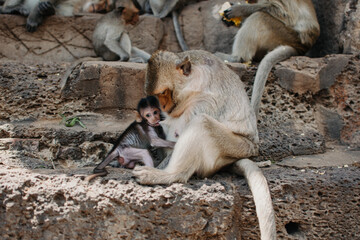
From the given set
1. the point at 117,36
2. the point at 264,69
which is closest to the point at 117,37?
the point at 117,36

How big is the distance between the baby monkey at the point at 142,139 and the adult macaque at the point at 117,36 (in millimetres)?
3268

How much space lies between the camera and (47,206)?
3.43 m

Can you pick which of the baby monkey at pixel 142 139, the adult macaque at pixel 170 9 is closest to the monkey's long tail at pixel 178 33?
the adult macaque at pixel 170 9

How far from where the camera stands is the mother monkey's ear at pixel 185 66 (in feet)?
13.3

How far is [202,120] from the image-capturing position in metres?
3.77

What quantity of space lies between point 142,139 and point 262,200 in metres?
1.39

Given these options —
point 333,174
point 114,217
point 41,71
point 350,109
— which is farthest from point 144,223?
point 350,109

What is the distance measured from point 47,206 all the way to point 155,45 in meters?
5.69

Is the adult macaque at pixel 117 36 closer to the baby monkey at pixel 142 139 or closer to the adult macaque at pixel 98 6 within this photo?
the adult macaque at pixel 98 6

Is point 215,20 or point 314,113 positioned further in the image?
point 215,20

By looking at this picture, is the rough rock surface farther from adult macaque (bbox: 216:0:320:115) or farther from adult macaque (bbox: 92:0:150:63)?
adult macaque (bbox: 92:0:150:63)

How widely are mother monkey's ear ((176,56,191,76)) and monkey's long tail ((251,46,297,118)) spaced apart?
4.92 feet

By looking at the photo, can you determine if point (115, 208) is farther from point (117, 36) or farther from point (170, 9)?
point (170, 9)

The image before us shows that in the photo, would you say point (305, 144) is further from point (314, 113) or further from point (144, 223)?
point (144, 223)
